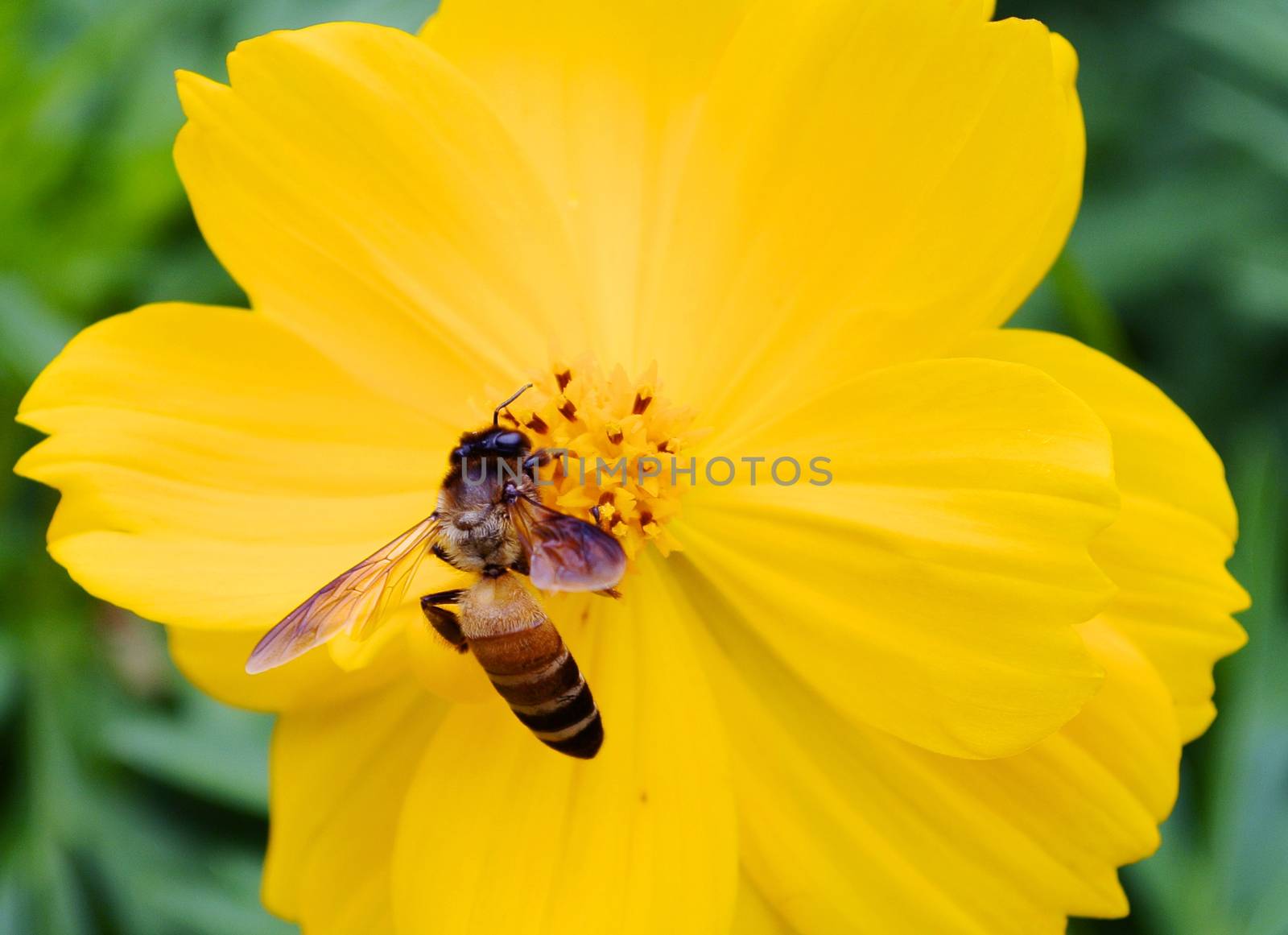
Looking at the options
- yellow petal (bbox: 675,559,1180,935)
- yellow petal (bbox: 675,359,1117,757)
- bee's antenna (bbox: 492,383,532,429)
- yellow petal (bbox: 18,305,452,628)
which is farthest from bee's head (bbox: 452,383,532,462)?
yellow petal (bbox: 675,559,1180,935)

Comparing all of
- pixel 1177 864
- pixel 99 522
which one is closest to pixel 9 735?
pixel 99 522

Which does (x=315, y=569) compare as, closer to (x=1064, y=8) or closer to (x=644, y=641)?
(x=644, y=641)

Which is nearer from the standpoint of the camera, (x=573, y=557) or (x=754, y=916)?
(x=573, y=557)

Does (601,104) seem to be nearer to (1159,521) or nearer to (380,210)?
(380,210)

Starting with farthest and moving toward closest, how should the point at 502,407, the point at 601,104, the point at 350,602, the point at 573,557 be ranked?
the point at 601,104
the point at 502,407
the point at 350,602
the point at 573,557

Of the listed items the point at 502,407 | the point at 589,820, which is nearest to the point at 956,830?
the point at 589,820

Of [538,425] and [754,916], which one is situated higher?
[538,425]
